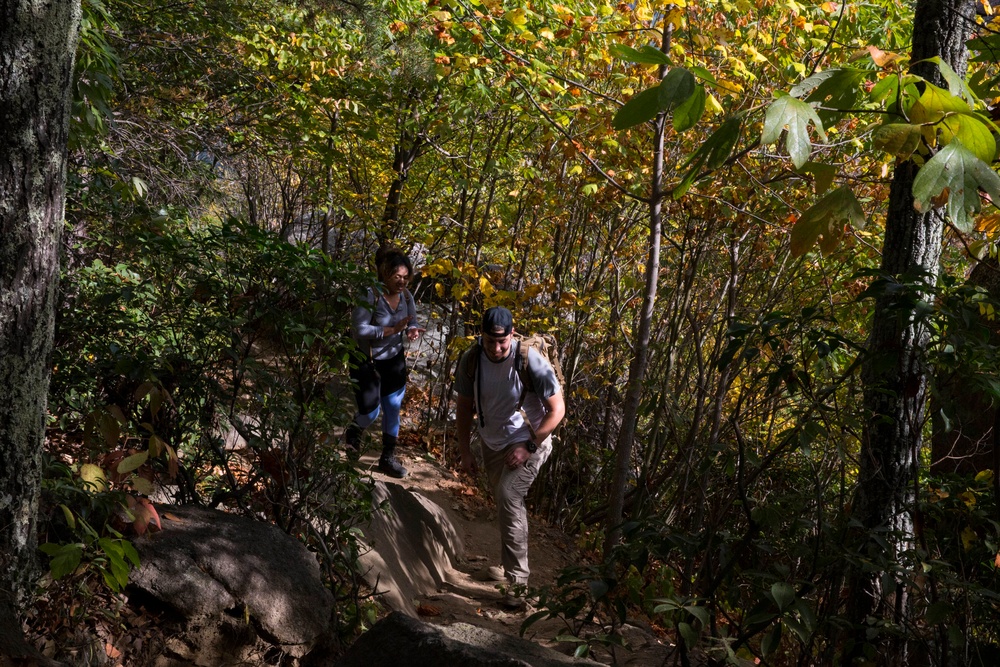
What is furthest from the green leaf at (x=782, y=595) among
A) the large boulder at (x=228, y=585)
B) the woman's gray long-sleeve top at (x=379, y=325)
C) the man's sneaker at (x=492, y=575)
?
the woman's gray long-sleeve top at (x=379, y=325)

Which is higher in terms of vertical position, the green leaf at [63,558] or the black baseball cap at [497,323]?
the black baseball cap at [497,323]

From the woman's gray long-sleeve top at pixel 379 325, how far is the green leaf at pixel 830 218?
4.60 m

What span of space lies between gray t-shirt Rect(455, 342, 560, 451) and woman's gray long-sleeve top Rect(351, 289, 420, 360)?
892 millimetres

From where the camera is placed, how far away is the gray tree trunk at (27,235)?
2.64 metres

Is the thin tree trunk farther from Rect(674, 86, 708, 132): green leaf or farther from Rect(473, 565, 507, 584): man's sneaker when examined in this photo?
Rect(674, 86, 708, 132): green leaf

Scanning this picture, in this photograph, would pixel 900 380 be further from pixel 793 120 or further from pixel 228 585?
pixel 228 585

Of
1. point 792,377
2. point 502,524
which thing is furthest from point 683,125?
point 502,524

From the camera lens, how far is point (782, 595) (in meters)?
2.62

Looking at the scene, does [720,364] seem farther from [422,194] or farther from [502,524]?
[422,194]

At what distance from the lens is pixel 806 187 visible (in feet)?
23.9

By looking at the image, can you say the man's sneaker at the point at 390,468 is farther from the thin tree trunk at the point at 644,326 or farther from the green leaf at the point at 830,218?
the green leaf at the point at 830,218

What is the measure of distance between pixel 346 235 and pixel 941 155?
37.4ft

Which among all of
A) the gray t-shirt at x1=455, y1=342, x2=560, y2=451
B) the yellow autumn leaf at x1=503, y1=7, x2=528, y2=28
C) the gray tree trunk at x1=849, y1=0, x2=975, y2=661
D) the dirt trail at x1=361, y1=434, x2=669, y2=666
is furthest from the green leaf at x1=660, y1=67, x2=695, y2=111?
the yellow autumn leaf at x1=503, y1=7, x2=528, y2=28

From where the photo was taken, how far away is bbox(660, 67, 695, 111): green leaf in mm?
1405
